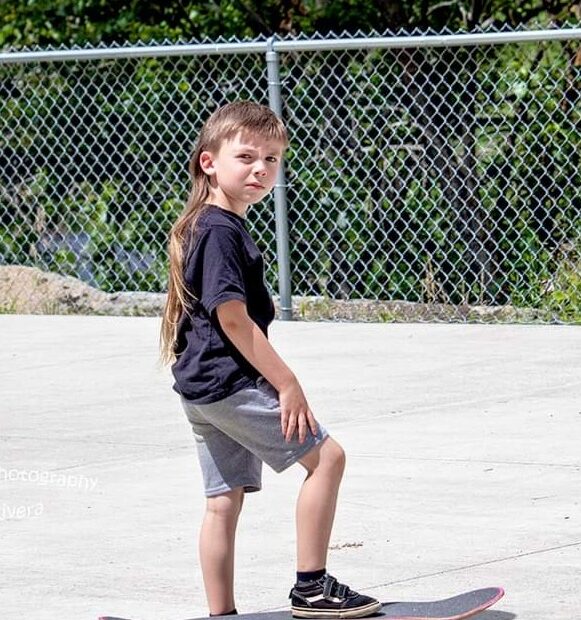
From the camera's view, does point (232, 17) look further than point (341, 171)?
Yes

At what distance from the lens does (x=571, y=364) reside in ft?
26.7

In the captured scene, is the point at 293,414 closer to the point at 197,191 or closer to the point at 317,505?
the point at 317,505

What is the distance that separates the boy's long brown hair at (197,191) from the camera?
165 inches

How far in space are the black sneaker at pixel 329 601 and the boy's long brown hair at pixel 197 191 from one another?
689mm

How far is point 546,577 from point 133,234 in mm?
7147

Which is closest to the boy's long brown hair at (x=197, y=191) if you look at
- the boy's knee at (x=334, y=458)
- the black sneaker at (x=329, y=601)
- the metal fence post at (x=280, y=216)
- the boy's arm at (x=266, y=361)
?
the boy's arm at (x=266, y=361)

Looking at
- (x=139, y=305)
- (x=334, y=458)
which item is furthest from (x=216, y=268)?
(x=139, y=305)

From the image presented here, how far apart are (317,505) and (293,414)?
0.78ft

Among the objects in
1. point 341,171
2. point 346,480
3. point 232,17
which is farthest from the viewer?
point 232,17

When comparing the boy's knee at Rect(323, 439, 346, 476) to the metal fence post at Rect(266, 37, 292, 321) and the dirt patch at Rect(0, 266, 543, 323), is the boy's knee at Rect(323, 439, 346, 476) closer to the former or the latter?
the dirt patch at Rect(0, 266, 543, 323)

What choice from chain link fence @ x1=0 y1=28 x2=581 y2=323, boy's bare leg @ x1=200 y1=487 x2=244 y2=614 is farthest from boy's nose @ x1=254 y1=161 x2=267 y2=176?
chain link fence @ x1=0 y1=28 x2=581 y2=323

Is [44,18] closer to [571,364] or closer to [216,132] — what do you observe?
[571,364]

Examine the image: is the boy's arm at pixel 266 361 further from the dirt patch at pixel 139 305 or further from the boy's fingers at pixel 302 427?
the dirt patch at pixel 139 305

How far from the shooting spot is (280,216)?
10227mm
